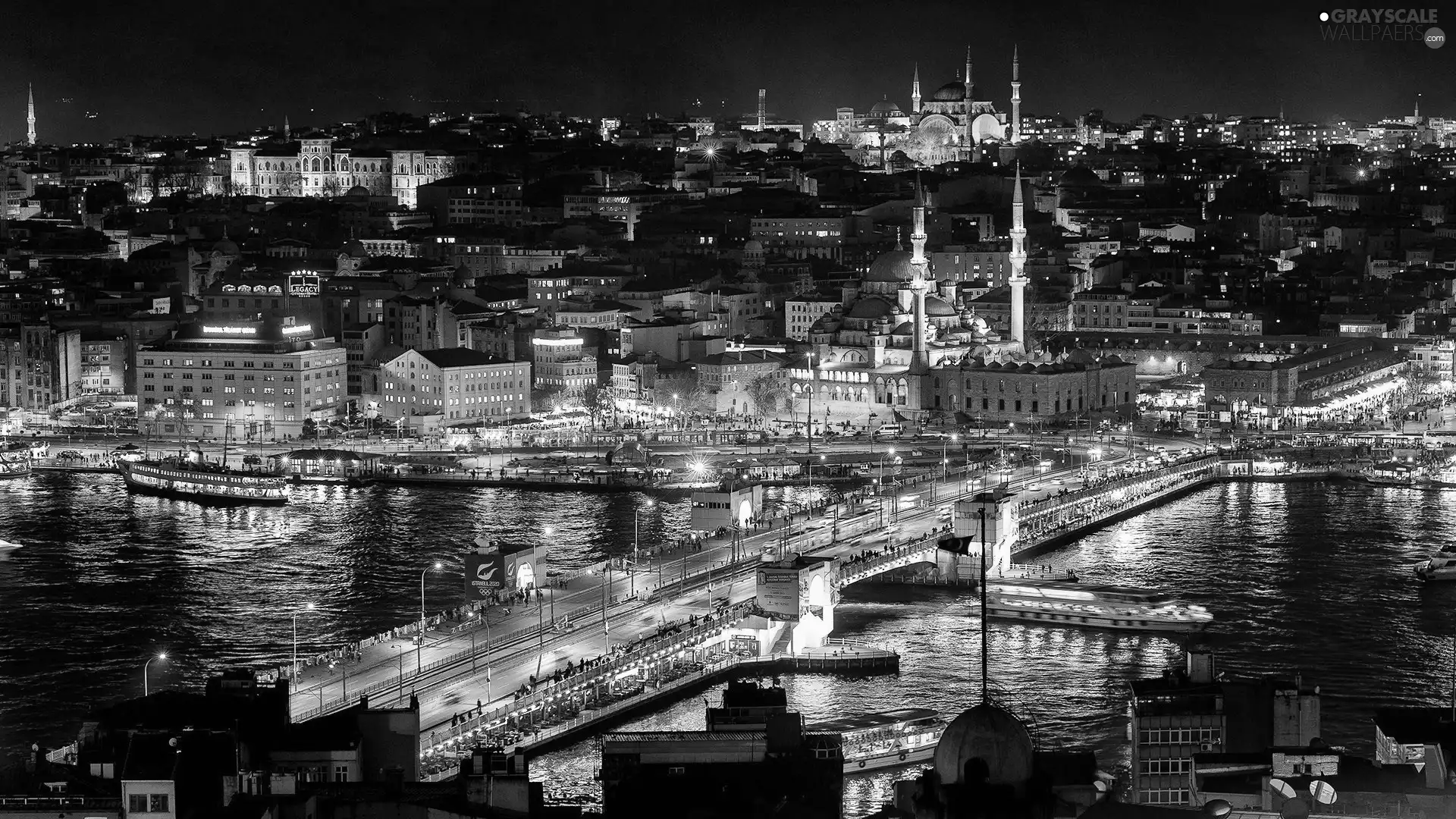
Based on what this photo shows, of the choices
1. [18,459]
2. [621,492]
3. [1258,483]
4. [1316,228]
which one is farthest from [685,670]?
[1316,228]

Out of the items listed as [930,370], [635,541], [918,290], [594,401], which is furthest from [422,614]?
[918,290]

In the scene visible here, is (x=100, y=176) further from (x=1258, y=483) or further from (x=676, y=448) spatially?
(x=1258, y=483)

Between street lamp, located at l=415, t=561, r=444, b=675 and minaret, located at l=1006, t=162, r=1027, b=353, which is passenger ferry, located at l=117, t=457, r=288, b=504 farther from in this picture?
minaret, located at l=1006, t=162, r=1027, b=353

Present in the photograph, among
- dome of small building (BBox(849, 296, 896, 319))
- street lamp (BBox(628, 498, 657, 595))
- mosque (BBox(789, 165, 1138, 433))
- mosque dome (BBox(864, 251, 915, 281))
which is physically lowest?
street lamp (BBox(628, 498, 657, 595))

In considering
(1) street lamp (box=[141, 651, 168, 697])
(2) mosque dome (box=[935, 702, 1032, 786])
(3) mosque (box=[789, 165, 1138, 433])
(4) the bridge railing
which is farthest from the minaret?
(2) mosque dome (box=[935, 702, 1032, 786])

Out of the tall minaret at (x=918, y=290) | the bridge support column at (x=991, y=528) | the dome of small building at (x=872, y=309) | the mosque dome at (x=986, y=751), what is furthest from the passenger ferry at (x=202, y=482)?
the mosque dome at (x=986, y=751)

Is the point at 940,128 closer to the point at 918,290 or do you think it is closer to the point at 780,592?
the point at 918,290

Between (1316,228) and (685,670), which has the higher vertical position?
(1316,228)
